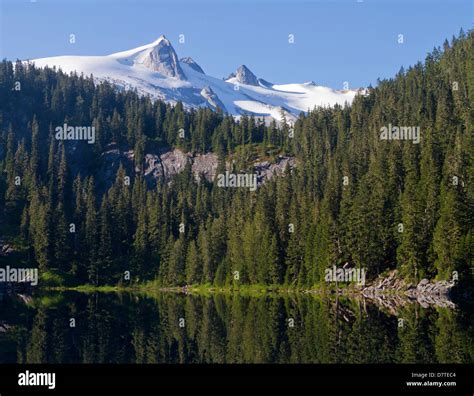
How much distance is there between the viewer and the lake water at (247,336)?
3725 centimetres

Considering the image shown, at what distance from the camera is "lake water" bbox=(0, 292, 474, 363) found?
37250 millimetres

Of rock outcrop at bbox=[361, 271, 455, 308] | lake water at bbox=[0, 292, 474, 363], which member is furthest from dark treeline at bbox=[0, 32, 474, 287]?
lake water at bbox=[0, 292, 474, 363]

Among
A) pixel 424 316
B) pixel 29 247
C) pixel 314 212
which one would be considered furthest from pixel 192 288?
pixel 424 316

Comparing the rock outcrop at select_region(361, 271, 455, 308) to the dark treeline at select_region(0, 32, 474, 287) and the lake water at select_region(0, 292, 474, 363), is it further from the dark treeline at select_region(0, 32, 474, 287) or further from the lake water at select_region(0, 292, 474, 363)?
the lake water at select_region(0, 292, 474, 363)

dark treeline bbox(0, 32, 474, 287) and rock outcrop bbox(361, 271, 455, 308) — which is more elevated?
dark treeline bbox(0, 32, 474, 287)

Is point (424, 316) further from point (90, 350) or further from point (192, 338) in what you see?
point (90, 350)

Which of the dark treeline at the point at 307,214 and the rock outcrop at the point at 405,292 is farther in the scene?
the dark treeline at the point at 307,214

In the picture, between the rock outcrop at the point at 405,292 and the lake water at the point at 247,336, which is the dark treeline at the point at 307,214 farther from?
the lake water at the point at 247,336

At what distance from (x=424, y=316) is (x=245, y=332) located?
15.6 meters

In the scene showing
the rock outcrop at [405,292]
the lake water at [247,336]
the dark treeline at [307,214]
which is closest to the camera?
the lake water at [247,336]

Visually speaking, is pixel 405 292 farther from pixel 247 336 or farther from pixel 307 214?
pixel 247 336

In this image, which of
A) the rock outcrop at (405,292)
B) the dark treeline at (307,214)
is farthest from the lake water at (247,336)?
the dark treeline at (307,214)

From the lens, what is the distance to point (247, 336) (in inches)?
1857

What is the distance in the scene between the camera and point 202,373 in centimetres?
1678
